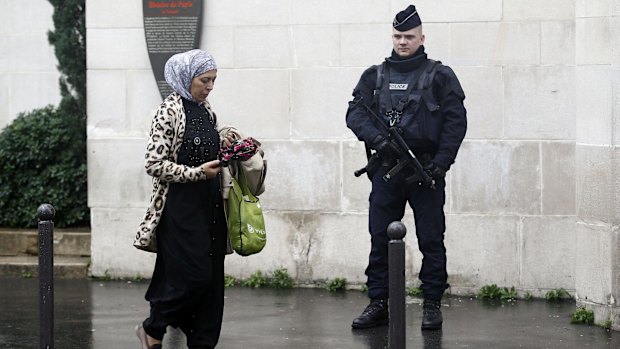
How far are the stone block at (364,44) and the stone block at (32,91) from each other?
3.18 meters

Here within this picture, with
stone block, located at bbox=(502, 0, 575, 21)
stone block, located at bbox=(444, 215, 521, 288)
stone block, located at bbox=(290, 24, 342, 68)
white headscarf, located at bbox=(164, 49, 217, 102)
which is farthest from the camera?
stone block, located at bbox=(290, 24, 342, 68)

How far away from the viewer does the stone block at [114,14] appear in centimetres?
1033

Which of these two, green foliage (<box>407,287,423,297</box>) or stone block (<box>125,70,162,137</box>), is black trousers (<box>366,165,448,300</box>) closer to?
green foliage (<box>407,287,423,297</box>)

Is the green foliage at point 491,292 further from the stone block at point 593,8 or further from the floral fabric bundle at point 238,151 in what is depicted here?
the floral fabric bundle at point 238,151

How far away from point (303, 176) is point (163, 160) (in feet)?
9.92

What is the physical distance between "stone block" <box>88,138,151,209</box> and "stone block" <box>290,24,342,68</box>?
146 centimetres

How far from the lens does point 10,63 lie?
12.0 m

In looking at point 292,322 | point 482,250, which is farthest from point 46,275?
point 482,250

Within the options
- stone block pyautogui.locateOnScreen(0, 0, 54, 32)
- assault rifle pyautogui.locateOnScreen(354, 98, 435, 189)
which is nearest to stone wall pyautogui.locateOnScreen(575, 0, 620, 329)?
assault rifle pyautogui.locateOnScreen(354, 98, 435, 189)

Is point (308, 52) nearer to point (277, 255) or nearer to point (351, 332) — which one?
point (277, 255)

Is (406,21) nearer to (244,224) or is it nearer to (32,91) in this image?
(244,224)

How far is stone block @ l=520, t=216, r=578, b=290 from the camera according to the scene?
9547mm

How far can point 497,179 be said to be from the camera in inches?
381

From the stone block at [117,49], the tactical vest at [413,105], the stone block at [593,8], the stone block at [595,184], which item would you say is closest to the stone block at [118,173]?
the stone block at [117,49]
